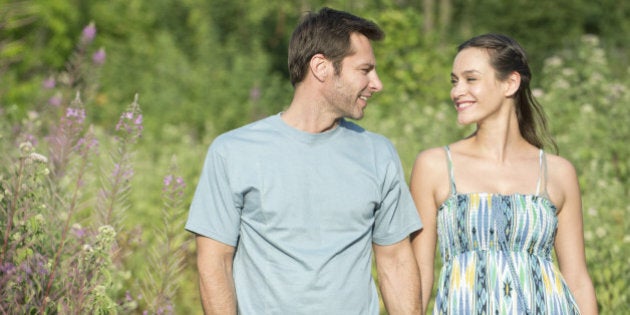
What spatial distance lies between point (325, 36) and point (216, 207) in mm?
695

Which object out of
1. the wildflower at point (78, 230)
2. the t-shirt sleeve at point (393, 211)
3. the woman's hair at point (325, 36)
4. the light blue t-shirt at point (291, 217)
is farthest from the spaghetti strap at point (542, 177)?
the wildflower at point (78, 230)

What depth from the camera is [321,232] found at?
9.16ft

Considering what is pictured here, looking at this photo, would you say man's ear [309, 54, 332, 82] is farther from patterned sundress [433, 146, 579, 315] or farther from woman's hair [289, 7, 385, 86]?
patterned sundress [433, 146, 579, 315]

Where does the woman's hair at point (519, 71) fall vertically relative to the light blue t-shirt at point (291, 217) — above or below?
above

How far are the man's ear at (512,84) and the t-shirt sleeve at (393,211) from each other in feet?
2.17

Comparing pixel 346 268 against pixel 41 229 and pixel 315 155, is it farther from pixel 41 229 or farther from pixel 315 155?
pixel 41 229

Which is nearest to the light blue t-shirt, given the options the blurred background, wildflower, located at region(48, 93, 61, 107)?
the blurred background

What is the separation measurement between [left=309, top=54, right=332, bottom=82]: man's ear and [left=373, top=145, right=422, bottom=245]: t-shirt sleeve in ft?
1.13

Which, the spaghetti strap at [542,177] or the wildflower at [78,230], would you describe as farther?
the wildflower at [78,230]

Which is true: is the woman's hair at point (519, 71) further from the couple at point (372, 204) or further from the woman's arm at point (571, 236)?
the woman's arm at point (571, 236)

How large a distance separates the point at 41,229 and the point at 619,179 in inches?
195

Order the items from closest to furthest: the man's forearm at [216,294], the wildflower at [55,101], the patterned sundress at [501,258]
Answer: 1. the man's forearm at [216,294]
2. the patterned sundress at [501,258]
3. the wildflower at [55,101]

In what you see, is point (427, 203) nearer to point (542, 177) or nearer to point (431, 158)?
point (431, 158)

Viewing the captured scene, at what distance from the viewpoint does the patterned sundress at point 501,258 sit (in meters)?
3.20
